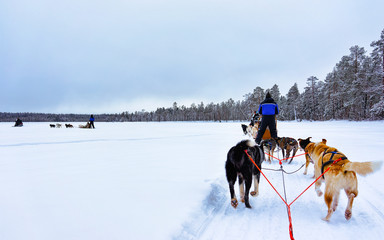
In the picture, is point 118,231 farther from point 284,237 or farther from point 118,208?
point 284,237

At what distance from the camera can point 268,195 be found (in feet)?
10.9

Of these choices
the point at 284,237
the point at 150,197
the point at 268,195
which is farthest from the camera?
the point at 268,195

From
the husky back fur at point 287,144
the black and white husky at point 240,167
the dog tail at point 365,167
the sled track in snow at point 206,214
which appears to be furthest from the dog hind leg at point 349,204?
the husky back fur at point 287,144

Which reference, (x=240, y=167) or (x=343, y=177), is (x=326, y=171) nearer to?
(x=343, y=177)

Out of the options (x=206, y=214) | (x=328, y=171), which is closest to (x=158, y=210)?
(x=206, y=214)

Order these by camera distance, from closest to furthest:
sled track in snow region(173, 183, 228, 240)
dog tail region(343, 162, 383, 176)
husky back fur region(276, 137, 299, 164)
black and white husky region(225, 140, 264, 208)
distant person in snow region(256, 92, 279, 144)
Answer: dog tail region(343, 162, 383, 176) → sled track in snow region(173, 183, 228, 240) → black and white husky region(225, 140, 264, 208) → husky back fur region(276, 137, 299, 164) → distant person in snow region(256, 92, 279, 144)

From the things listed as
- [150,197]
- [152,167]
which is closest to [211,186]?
[150,197]

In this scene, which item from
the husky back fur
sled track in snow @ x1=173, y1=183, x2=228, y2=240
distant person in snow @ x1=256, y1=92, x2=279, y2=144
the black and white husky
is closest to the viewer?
sled track in snow @ x1=173, y1=183, x2=228, y2=240

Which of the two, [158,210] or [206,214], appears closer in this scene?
[158,210]

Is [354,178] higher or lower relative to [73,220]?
higher

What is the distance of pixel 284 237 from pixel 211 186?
157 cm

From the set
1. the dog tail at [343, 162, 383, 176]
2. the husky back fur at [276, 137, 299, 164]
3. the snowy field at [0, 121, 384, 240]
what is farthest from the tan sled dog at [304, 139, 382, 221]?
the husky back fur at [276, 137, 299, 164]

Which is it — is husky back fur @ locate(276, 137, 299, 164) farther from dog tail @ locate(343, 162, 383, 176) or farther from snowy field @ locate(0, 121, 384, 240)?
dog tail @ locate(343, 162, 383, 176)

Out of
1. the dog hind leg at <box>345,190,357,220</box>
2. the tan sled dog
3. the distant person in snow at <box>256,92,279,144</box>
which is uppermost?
the distant person in snow at <box>256,92,279,144</box>
